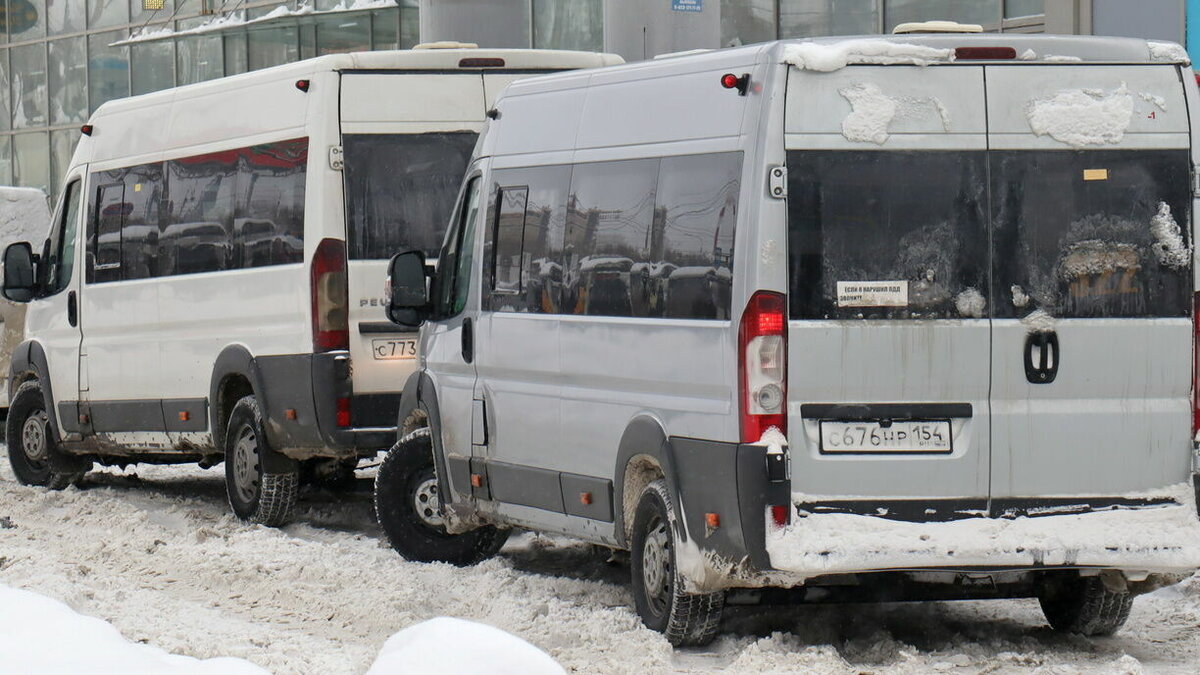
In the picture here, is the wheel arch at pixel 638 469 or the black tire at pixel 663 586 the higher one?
the wheel arch at pixel 638 469

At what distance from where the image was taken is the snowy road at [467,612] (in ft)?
25.6

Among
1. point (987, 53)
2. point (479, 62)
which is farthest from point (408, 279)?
point (987, 53)

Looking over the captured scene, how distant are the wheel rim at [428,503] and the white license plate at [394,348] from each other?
1092mm

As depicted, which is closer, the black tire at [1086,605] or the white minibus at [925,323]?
the white minibus at [925,323]

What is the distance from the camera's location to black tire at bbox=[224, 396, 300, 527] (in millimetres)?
12336

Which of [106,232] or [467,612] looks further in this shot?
[106,232]

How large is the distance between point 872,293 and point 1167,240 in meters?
1.10

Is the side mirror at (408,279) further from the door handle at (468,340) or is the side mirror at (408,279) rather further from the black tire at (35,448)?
the black tire at (35,448)

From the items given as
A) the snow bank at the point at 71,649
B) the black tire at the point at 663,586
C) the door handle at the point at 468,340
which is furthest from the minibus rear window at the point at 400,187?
the snow bank at the point at 71,649

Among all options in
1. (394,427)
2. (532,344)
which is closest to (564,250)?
(532,344)

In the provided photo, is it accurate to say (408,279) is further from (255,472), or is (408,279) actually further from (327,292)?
(255,472)

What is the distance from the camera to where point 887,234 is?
771 cm

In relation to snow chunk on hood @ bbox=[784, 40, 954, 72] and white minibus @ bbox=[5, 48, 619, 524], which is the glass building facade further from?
snow chunk on hood @ bbox=[784, 40, 954, 72]

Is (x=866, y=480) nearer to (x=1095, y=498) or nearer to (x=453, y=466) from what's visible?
(x=1095, y=498)
